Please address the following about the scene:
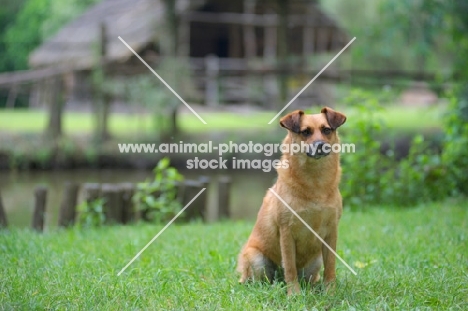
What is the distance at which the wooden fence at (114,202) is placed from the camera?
8.12 metres

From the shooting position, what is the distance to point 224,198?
966 cm

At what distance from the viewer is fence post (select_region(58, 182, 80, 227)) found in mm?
8414

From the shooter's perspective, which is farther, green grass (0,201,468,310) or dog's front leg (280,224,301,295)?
dog's front leg (280,224,301,295)

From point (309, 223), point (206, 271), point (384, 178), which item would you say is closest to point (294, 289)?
point (309, 223)

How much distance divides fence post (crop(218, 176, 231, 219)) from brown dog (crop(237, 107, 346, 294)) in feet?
15.3

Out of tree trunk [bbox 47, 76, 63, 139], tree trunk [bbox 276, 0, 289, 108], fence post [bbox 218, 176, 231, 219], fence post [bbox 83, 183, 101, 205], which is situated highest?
tree trunk [bbox 276, 0, 289, 108]

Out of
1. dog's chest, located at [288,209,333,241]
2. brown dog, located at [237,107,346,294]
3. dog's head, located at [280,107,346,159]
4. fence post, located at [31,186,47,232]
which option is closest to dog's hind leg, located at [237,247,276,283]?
brown dog, located at [237,107,346,294]

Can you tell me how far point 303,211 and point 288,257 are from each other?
1.20 ft

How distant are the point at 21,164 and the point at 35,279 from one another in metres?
9.81

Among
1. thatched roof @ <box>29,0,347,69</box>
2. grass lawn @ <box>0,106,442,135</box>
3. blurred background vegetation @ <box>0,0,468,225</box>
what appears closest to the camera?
blurred background vegetation @ <box>0,0,468,225</box>

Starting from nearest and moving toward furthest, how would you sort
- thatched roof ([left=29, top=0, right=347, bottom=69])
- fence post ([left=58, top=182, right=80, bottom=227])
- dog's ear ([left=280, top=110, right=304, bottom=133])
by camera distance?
dog's ear ([left=280, top=110, right=304, bottom=133])
fence post ([left=58, top=182, right=80, bottom=227])
thatched roof ([left=29, top=0, right=347, bottom=69])

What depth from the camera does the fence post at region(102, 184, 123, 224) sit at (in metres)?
8.70

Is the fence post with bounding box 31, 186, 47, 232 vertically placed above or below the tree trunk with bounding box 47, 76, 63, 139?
below

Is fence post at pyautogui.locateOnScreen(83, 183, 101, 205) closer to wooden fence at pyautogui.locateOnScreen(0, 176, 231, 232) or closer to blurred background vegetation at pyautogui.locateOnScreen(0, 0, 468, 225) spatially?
wooden fence at pyautogui.locateOnScreen(0, 176, 231, 232)
